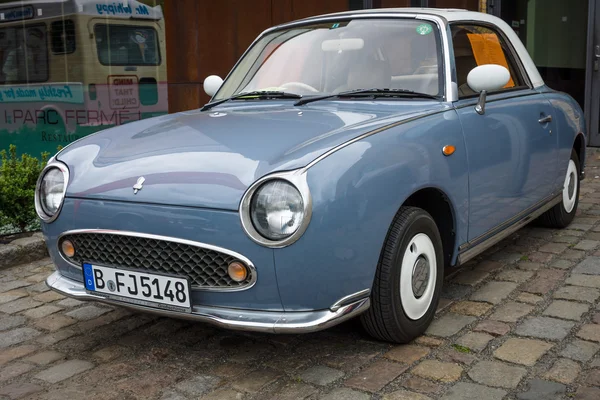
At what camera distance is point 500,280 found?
4.34 metres

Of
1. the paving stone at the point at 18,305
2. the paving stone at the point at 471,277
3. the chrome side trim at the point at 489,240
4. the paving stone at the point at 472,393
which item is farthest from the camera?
the paving stone at the point at 471,277

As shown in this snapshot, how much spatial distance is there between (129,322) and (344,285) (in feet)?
4.85

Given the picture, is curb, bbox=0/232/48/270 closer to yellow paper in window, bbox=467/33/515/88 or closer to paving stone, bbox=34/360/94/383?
paving stone, bbox=34/360/94/383

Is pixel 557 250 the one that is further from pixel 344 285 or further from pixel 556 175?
pixel 344 285

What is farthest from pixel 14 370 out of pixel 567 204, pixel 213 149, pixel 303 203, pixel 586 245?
pixel 567 204

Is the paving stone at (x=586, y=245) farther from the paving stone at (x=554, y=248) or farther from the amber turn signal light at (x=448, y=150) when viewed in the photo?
the amber turn signal light at (x=448, y=150)

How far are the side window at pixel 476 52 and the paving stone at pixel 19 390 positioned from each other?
8.30 feet

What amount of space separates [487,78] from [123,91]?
4902mm

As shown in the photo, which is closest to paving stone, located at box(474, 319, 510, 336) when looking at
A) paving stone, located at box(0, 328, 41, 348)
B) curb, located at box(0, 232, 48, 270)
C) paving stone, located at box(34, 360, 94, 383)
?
paving stone, located at box(34, 360, 94, 383)

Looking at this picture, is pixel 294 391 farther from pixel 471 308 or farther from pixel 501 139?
pixel 501 139

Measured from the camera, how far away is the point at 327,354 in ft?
10.8

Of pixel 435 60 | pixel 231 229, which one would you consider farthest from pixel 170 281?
pixel 435 60

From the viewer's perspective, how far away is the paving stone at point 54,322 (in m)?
3.84

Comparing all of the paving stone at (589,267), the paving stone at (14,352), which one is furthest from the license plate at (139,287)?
the paving stone at (589,267)
